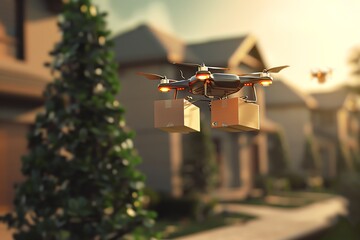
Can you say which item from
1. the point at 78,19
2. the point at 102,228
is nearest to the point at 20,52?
the point at 78,19

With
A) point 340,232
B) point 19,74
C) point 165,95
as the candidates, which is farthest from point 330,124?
point 19,74

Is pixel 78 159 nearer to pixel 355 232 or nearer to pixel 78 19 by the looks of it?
pixel 78 19

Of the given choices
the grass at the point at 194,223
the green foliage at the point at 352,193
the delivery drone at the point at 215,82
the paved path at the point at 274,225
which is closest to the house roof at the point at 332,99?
the paved path at the point at 274,225

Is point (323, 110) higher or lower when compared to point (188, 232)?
higher

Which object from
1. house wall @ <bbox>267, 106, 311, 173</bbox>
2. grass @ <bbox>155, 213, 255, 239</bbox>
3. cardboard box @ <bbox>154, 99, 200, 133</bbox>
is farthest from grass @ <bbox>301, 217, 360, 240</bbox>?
house wall @ <bbox>267, 106, 311, 173</bbox>

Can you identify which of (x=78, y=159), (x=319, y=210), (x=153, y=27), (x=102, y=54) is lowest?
(x=319, y=210)

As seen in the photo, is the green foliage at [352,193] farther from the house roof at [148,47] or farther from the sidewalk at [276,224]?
the house roof at [148,47]

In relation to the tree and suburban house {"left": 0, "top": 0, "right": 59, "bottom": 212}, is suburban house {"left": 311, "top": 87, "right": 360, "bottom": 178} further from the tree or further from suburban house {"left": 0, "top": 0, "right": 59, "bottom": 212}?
the tree
